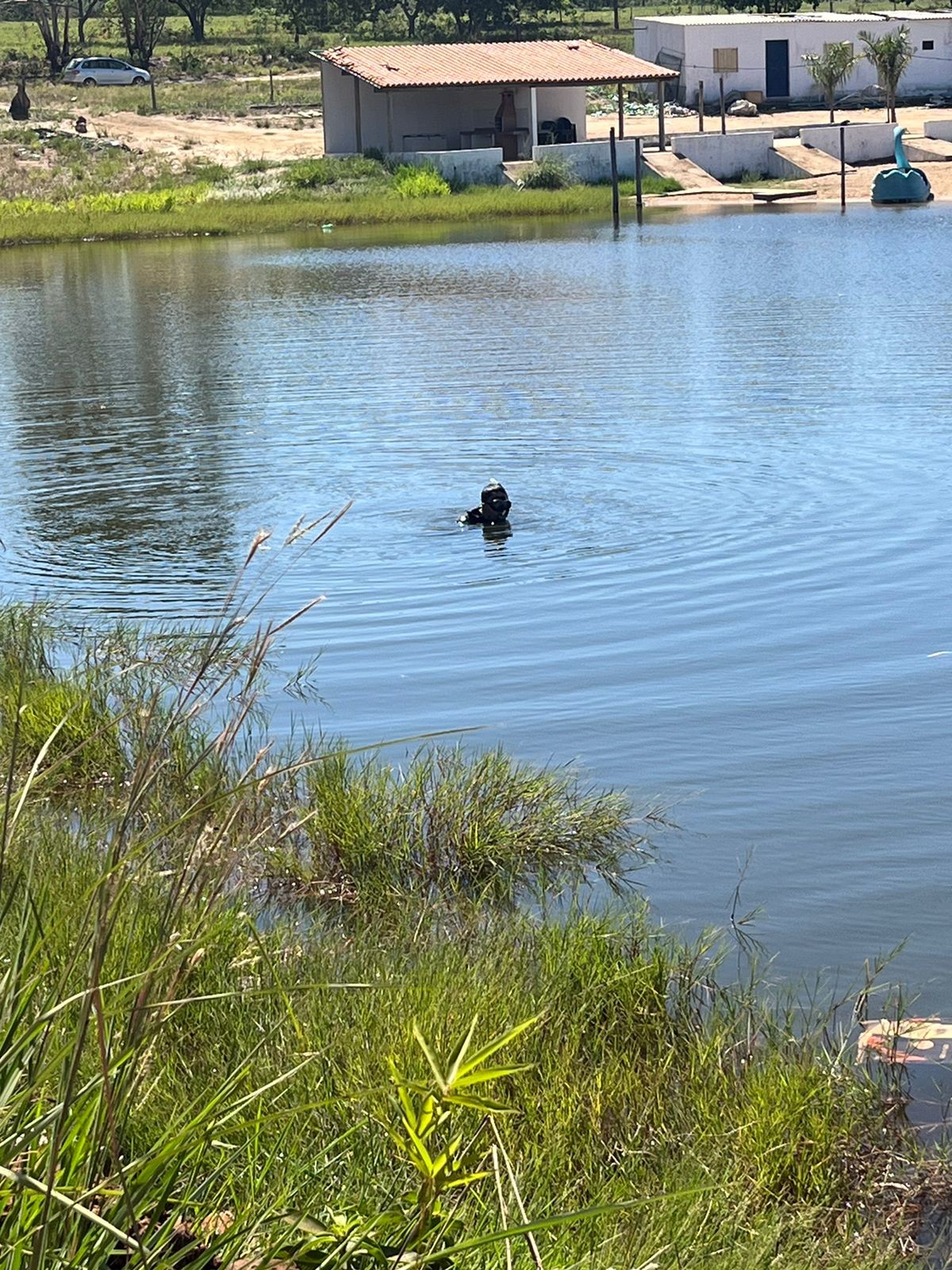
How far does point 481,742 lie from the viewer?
7367 mm

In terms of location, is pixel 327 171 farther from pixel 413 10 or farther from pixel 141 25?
pixel 413 10

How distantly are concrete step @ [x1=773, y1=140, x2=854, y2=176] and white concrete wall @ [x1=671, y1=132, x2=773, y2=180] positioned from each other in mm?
524

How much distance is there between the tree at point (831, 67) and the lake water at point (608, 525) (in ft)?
112

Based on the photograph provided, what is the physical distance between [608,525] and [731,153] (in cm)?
4545

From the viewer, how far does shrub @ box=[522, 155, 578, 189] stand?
50562 millimetres

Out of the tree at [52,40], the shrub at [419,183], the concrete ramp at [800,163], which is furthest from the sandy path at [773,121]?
the tree at [52,40]

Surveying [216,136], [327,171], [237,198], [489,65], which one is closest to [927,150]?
[489,65]

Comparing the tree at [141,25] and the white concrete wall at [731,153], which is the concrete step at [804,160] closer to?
the white concrete wall at [731,153]

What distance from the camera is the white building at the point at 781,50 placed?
63094mm

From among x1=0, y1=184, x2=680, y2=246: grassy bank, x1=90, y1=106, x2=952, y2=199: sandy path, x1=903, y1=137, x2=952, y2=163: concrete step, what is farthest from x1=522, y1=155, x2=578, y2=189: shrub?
x1=903, y1=137, x2=952, y2=163: concrete step

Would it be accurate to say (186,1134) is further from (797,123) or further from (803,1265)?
(797,123)

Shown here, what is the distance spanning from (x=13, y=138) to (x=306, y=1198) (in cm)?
5847

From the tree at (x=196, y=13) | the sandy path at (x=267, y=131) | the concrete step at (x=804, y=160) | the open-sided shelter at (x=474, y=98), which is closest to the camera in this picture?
the open-sided shelter at (x=474, y=98)

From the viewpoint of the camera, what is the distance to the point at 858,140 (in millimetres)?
55125
